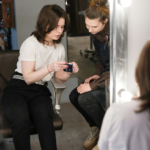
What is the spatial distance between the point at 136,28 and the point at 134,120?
2.01ft

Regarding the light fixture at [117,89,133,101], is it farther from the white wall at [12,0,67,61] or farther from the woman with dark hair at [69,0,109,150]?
the white wall at [12,0,67,61]

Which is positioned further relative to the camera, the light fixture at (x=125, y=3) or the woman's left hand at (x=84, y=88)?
the woman's left hand at (x=84, y=88)

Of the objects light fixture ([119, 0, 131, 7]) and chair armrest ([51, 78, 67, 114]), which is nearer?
light fixture ([119, 0, 131, 7])

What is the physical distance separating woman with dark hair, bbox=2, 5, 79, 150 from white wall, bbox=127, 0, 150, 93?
0.58 metres

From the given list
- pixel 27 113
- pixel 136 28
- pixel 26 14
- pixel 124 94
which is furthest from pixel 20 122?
pixel 26 14

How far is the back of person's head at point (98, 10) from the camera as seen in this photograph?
1241 mm

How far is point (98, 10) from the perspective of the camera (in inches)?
53.0

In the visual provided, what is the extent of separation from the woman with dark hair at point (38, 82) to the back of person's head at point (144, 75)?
910mm

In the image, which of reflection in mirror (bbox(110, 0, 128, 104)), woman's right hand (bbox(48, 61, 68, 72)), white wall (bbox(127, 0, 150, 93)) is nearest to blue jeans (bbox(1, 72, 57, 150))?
woman's right hand (bbox(48, 61, 68, 72))

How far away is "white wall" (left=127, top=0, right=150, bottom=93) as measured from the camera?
114cm

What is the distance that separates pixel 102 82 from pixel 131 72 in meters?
0.28

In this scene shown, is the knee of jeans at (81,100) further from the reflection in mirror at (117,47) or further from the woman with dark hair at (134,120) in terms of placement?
the woman with dark hair at (134,120)

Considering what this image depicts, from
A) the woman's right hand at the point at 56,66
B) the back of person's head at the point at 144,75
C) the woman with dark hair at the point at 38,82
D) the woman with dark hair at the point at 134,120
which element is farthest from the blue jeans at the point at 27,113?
the back of person's head at the point at 144,75

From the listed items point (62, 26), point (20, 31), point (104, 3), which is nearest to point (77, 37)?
point (20, 31)
